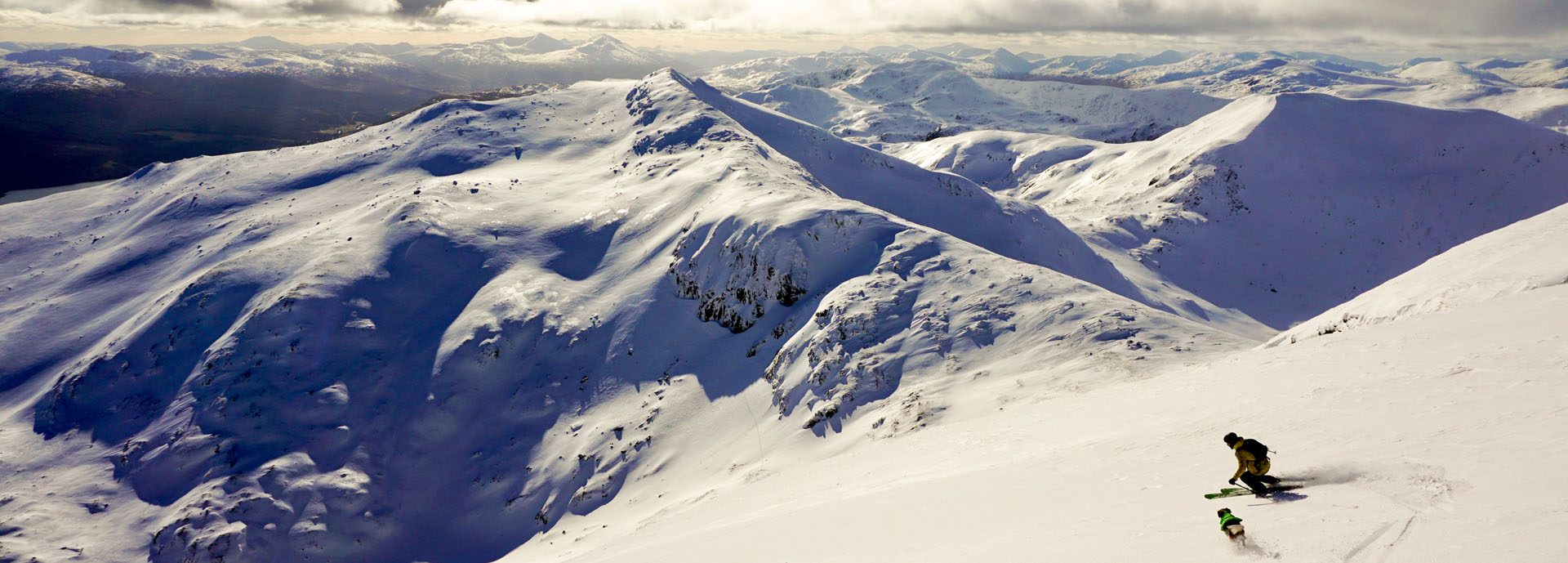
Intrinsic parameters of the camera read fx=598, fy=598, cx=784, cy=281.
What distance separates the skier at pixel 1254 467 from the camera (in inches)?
295

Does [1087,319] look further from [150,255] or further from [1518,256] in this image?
[150,255]

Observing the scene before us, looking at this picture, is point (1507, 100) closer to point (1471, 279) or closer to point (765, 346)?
point (1471, 279)

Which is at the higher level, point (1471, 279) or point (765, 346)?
point (1471, 279)

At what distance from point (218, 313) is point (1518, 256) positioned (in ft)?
166

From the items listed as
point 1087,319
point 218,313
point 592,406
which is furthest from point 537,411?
point 1087,319

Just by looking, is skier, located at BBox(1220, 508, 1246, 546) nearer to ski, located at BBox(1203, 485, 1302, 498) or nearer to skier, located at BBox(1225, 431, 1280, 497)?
ski, located at BBox(1203, 485, 1302, 498)

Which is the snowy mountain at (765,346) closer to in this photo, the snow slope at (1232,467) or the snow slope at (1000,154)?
the snow slope at (1232,467)

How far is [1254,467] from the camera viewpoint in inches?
297

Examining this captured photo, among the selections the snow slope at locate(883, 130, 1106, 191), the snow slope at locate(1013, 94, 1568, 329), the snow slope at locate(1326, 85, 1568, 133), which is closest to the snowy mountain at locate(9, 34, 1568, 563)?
the snow slope at locate(1013, 94, 1568, 329)

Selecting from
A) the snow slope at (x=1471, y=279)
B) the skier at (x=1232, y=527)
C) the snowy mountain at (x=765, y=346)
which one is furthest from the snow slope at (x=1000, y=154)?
the skier at (x=1232, y=527)

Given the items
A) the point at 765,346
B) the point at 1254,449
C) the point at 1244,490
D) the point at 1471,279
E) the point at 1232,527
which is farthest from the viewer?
the point at 765,346

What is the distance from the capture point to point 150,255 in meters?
43.8

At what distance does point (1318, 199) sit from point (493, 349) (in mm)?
63323

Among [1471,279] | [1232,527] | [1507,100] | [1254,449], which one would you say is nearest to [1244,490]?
[1254,449]
